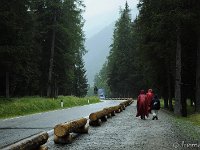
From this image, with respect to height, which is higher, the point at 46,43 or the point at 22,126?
the point at 46,43

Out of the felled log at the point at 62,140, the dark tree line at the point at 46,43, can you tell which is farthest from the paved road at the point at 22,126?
the dark tree line at the point at 46,43

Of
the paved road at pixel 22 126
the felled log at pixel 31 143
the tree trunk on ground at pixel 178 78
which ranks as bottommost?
the paved road at pixel 22 126

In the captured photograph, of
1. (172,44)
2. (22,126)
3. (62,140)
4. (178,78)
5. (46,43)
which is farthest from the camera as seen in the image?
(46,43)

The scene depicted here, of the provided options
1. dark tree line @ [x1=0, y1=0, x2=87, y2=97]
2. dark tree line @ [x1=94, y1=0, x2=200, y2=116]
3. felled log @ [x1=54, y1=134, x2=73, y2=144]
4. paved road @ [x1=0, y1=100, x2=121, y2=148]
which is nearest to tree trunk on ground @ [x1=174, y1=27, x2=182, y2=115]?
dark tree line @ [x1=94, y1=0, x2=200, y2=116]

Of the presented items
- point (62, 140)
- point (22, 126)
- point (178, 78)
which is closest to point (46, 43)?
point (178, 78)

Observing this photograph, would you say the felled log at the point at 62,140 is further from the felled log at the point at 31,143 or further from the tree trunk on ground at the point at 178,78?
the tree trunk on ground at the point at 178,78

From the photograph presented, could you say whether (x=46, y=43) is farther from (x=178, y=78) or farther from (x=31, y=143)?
(x=31, y=143)

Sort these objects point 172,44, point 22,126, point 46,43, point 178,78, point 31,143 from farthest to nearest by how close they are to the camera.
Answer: point 46,43 < point 172,44 < point 178,78 < point 22,126 < point 31,143

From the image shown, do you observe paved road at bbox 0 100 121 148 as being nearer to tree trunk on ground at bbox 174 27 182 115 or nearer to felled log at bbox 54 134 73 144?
felled log at bbox 54 134 73 144

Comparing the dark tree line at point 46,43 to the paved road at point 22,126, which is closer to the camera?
the paved road at point 22,126

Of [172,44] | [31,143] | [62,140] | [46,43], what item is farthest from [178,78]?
[46,43]

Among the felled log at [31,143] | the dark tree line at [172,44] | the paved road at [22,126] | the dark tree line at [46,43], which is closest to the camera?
the felled log at [31,143]

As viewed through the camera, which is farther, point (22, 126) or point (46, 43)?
point (46, 43)

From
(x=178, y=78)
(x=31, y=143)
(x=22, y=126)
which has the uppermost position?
(x=178, y=78)
